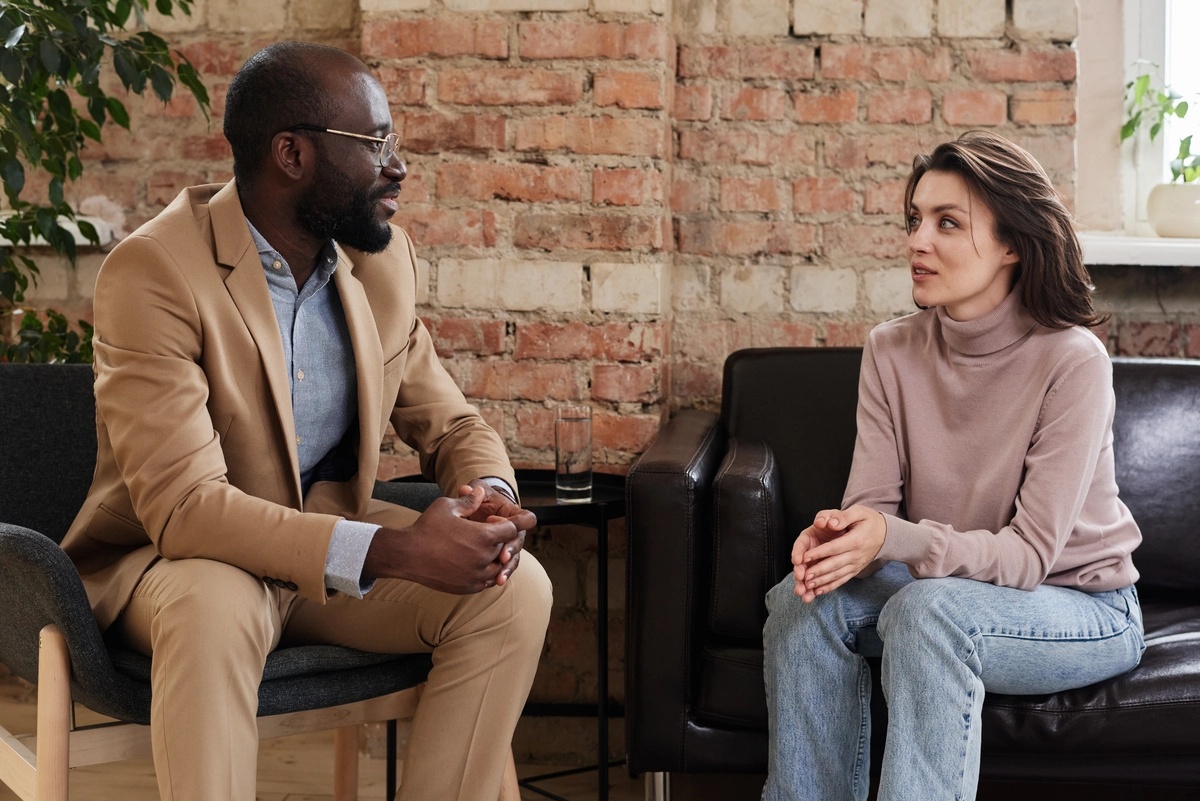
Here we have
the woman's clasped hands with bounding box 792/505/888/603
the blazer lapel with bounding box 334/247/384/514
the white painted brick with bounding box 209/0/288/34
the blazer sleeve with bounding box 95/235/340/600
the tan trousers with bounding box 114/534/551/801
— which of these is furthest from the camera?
the white painted brick with bounding box 209/0/288/34

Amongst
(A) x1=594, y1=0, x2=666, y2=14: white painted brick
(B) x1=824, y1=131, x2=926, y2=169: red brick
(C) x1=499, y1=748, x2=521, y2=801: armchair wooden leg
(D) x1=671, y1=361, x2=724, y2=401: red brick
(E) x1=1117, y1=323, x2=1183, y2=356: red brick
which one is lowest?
(C) x1=499, y1=748, x2=521, y2=801: armchair wooden leg

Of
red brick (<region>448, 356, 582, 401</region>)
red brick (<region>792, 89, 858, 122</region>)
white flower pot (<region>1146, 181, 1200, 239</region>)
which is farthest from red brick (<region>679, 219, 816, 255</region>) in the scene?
white flower pot (<region>1146, 181, 1200, 239</region>)

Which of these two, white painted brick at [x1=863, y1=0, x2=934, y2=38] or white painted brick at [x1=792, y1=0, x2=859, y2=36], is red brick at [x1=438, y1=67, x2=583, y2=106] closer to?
A: white painted brick at [x1=792, y1=0, x2=859, y2=36]

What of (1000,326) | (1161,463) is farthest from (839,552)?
(1161,463)

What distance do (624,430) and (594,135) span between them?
0.62m

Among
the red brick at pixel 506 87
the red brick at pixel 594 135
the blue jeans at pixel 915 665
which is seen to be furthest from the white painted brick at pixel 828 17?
the blue jeans at pixel 915 665

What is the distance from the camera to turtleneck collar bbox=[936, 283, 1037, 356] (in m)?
1.79

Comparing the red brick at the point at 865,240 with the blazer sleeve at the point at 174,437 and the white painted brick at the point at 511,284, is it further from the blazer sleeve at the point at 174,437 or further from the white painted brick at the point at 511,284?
the blazer sleeve at the point at 174,437

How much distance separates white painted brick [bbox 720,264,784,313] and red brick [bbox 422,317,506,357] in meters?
0.56

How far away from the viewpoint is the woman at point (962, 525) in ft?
5.13

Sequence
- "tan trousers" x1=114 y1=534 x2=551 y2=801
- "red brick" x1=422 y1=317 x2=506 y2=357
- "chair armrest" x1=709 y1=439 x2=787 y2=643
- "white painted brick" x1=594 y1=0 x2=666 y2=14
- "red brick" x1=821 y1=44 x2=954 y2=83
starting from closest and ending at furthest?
"tan trousers" x1=114 y1=534 x2=551 y2=801 → "chair armrest" x1=709 y1=439 x2=787 y2=643 → "white painted brick" x1=594 y1=0 x2=666 y2=14 → "red brick" x1=422 y1=317 x2=506 y2=357 → "red brick" x1=821 y1=44 x2=954 y2=83

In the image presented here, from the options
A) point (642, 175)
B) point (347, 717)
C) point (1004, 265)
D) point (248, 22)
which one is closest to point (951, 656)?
point (1004, 265)

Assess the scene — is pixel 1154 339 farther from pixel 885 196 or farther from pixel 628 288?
pixel 628 288

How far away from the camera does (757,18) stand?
2.60m
